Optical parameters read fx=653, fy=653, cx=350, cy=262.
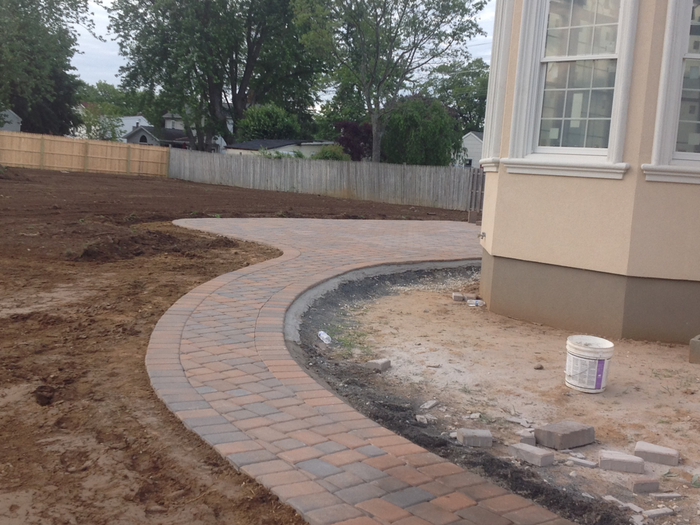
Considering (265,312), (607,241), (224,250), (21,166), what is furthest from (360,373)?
(21,166)

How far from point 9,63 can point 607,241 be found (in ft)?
131

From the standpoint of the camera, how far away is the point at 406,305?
7156mm

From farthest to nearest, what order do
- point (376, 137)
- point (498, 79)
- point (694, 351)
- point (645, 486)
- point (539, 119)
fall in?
point (376, 137)
point (498, 79)
point (539, 119)
point (694, 351)
point (645, 486)

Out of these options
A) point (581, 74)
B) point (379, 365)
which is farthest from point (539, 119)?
point (379, 365)

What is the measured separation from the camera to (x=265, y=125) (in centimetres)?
4519

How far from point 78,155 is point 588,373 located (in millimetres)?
36041

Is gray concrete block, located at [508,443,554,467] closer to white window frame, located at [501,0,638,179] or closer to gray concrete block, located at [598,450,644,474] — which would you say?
gray concrete block, located at [598,450,644,474]

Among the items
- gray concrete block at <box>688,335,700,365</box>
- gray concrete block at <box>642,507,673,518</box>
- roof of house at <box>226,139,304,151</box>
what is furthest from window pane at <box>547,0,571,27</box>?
roof of house at <box>226,139,304,151</box>

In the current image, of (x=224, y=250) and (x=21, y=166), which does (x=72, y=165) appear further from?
(x=224, y=250)

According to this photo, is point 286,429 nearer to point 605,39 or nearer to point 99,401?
point 99,401

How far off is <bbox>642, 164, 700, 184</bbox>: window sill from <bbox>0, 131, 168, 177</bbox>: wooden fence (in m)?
34.6

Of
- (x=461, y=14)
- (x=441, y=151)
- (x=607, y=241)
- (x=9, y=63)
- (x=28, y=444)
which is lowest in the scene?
(x=28, y=444)

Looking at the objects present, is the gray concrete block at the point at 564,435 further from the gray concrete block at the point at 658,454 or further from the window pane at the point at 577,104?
the window pane at the point at 577,104

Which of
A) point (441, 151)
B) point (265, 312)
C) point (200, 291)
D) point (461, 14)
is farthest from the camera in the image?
point (441, 151)
